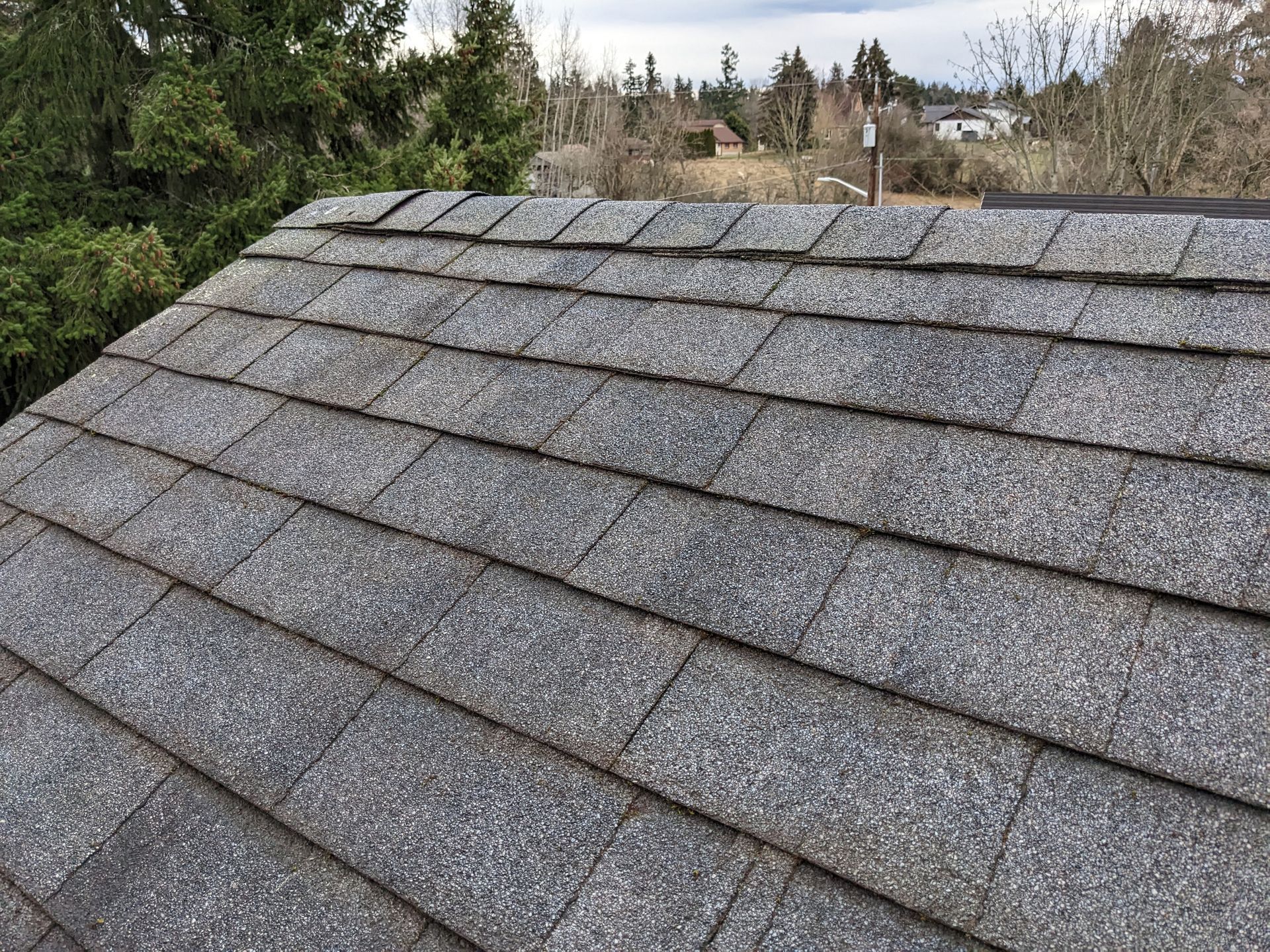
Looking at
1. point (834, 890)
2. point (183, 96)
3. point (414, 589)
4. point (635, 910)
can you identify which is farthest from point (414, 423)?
point (183, 96)

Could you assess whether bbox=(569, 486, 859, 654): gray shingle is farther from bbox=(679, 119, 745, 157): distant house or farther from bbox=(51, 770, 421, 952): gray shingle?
bbox=(679, 119, 745, 157): distant house

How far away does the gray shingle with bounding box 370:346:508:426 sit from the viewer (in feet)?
7.29

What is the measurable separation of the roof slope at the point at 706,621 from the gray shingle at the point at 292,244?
0.98 meters

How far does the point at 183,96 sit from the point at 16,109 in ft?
7.00

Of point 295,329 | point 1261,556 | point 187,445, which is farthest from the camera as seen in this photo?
point 295,329

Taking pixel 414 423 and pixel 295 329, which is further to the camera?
pixel 295 329

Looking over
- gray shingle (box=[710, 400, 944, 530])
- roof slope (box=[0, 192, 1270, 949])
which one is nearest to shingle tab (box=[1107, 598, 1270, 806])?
roof slope (box=[0, 192, 1270, 949])

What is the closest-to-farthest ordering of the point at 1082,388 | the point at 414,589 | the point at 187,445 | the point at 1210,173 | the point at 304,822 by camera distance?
the point at 304,822 → the point at 1082,388 → the point at 414,589 → the point at 187,445 → the point at 1210,173

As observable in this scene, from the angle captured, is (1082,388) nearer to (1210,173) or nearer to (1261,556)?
(1261,556)

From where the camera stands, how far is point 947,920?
103cm

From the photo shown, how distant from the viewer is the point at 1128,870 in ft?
3.30

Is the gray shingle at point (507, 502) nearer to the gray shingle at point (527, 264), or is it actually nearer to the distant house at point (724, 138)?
the gray shingle at point (527, 264)

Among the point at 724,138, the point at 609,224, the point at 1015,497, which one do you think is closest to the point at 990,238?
the point at 1015,497

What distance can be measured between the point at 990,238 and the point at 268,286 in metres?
2.49
